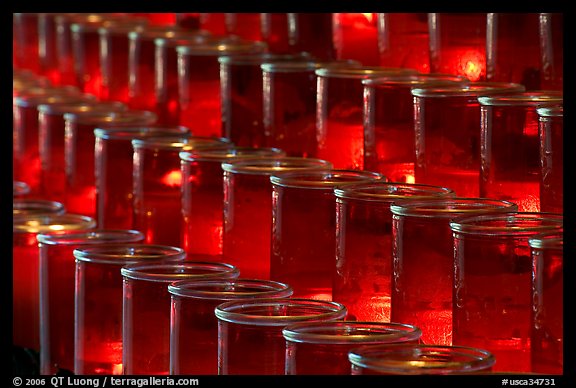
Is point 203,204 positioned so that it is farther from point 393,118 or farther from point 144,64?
point 144,64

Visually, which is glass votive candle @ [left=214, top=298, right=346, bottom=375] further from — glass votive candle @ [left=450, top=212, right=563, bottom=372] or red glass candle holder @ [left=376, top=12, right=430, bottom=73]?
red glass candle holder @ [left=376, top=12, right=430, bottom=73]

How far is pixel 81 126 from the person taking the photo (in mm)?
2047

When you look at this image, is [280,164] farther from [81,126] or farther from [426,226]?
[81,126]

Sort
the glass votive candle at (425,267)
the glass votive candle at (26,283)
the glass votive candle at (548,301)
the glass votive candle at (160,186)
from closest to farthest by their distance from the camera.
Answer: the glass votive candle at (548,301)
the glass votive candle at (425,267)
the glass votive candle at (160,186)
the glass votive candle at (26,283)

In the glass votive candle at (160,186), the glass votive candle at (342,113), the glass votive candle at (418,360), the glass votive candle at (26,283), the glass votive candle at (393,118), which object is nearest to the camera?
the glass votive candle at (418,360)

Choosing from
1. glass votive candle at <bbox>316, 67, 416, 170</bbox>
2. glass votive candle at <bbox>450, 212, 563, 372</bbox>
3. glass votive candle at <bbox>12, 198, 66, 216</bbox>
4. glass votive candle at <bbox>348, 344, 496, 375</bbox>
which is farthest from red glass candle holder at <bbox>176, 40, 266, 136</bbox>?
glass votive candle at <bbox>348, 344, 496, 375</bbox>

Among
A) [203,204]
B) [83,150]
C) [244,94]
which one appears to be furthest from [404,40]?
[83,150]

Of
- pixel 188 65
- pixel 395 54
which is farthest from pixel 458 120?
pixel 188 65

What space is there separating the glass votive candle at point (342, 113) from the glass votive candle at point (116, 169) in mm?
307

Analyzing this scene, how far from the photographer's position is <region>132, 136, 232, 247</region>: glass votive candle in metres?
1.70

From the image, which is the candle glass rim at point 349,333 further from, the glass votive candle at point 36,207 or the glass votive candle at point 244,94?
the glass votive candle at point 36,207

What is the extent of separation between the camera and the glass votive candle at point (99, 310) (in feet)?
4.87

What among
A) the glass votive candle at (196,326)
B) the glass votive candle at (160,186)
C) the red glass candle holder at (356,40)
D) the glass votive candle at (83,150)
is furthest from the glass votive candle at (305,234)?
the glass votive candle at (83,150)

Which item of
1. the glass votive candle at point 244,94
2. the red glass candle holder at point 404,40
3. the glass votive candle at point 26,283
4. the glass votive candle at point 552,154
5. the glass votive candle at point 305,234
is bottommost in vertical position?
the glass votive candle at point 26,283
